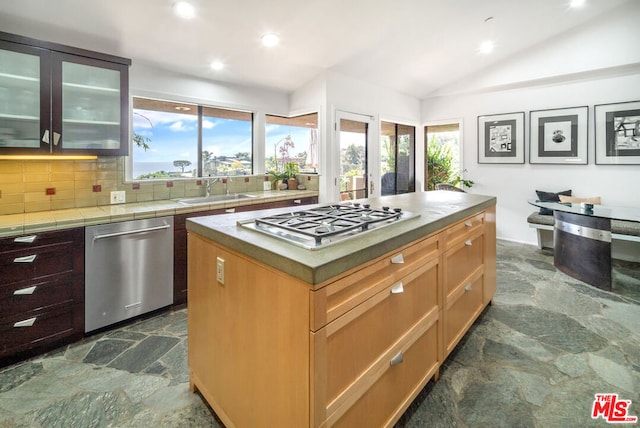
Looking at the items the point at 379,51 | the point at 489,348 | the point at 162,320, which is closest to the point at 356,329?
the point at 489,348

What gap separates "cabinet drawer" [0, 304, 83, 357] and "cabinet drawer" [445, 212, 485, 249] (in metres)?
2.57

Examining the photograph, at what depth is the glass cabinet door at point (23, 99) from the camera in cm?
218

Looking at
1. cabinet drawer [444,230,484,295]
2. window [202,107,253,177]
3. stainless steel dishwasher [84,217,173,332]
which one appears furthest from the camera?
window [202,107,253,177]

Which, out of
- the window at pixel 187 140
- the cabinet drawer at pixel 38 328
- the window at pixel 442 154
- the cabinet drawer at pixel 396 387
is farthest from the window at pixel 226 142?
the window at pixel 442 154

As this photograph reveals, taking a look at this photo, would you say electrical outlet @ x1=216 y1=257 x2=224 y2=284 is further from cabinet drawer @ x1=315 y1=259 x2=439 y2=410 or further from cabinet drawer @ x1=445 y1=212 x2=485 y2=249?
cabinet drawer @ x1=445 y1=212 x2=485 y2=249

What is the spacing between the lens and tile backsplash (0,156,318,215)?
8.12 ft

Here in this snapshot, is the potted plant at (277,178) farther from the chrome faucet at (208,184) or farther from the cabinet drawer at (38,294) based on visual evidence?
the cabinet drawer at (38,294)

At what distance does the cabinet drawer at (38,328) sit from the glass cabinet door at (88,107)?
1191mm

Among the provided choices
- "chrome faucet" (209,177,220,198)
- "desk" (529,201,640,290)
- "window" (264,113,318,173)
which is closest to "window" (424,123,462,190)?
"desk" (529,201,640,290)

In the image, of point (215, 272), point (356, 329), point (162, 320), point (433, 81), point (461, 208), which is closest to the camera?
point (356, 329)

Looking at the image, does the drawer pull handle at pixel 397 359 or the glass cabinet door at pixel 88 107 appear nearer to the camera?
the drawer pull handle at pixel 397 359

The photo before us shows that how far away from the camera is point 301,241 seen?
124cm

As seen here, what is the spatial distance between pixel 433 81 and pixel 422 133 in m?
1.04

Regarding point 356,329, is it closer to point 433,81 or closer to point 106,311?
point 106,311
